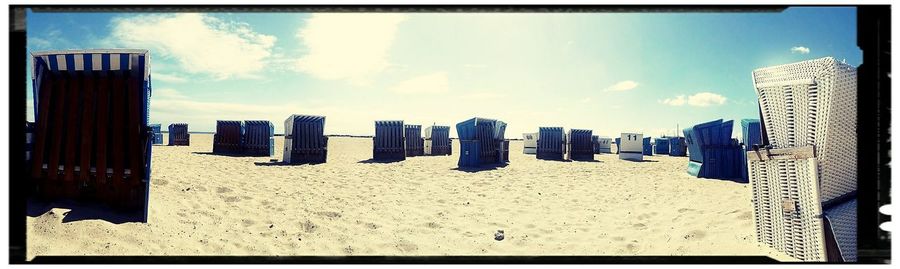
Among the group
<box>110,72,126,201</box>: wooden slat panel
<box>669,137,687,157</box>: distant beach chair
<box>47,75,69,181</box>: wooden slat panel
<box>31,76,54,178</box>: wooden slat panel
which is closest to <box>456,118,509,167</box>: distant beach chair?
<box>110,72,126,201</box>: wooden slat panel

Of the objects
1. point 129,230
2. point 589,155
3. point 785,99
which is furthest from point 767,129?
point 589,155

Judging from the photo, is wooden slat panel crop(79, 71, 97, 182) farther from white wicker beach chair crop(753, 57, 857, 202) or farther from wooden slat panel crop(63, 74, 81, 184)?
white wicker beach chair crop(753, 57, 857, 202)

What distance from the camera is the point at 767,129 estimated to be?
4.47 meters

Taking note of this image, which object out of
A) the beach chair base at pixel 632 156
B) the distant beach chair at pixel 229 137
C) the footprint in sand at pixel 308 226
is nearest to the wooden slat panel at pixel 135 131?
the footprint in sand at pixel 308 226

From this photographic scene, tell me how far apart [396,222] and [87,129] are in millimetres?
4464

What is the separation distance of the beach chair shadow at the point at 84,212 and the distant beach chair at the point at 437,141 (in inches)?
659

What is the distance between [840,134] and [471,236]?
177 inches

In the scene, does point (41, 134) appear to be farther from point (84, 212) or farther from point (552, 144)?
point (552, 144)

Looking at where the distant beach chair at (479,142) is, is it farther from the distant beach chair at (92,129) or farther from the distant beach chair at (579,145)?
the distant beach chair at (92,129)

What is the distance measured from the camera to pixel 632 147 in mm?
22469

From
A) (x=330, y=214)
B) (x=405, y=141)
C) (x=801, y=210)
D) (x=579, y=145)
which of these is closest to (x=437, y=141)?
(x=405, y=141)

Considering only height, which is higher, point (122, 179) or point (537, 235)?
point (122, 179)

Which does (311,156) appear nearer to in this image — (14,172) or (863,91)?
(14,172)

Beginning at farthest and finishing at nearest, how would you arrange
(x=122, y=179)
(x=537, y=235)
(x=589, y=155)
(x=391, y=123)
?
(x=589, y=155) < (x=391, y=123) < (x=537, y=235) < (x=122, y=179)
